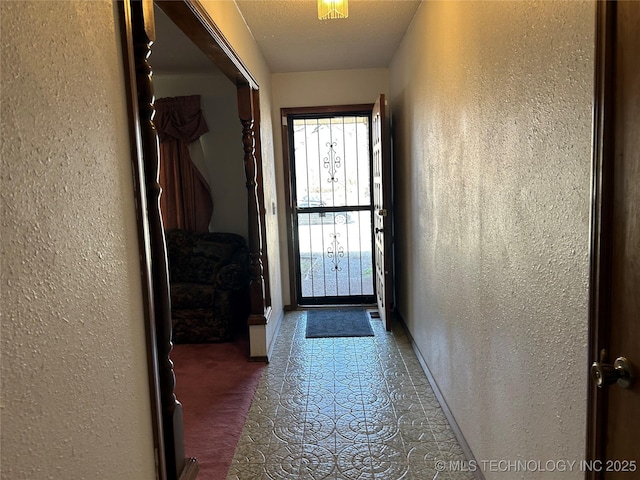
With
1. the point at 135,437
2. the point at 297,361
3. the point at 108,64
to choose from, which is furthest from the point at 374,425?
the point at 108,64

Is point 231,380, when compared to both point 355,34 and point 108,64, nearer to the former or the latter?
point 108,64

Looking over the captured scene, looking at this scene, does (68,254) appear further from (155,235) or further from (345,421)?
(345,421)

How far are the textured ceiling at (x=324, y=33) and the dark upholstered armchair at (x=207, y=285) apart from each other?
180 centimetres

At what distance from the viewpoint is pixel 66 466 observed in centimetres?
92

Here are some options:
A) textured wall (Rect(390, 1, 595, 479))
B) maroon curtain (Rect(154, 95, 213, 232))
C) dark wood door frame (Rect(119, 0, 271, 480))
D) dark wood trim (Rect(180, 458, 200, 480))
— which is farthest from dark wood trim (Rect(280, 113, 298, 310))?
dark wood trim (Rect(180, 458, 200, 480))

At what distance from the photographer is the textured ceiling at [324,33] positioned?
118 inches

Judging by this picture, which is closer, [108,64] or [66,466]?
[66,466]

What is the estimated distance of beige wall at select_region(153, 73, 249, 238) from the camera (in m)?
4.64

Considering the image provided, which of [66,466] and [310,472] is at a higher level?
[66,466]

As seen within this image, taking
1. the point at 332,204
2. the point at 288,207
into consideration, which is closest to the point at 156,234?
the point at 288,207

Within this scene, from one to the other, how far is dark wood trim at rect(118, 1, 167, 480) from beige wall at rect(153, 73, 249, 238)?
340cm

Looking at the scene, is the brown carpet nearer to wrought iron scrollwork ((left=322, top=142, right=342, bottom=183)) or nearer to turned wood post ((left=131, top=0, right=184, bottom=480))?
turned wood post ((left=131, top=0, right=184, bottom=480))

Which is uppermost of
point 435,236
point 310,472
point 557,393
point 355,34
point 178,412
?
point 355,34

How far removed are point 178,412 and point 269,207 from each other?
2.59 meters
